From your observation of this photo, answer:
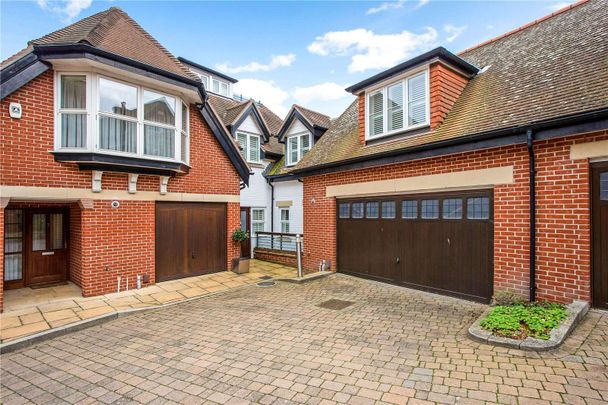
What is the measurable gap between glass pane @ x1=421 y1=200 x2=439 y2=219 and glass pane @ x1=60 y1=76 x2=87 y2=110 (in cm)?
846

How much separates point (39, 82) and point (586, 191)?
11.2 metres

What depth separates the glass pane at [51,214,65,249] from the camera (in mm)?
8789

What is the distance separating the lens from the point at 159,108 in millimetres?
8445

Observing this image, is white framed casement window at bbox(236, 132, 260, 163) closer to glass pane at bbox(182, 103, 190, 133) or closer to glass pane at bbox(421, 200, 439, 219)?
glass pane at bbox(182, 103, 190, 133)

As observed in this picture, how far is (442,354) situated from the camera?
13.9 ft

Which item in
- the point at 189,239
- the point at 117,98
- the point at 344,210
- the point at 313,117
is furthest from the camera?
the point at 313,117

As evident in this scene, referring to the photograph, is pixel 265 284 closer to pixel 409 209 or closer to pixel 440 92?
pixel 409 209

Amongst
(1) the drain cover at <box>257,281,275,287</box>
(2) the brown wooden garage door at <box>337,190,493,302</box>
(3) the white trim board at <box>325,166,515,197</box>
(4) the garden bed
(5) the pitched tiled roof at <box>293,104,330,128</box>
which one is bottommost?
(1) the drain cover at <box>257,281,275,287</box>

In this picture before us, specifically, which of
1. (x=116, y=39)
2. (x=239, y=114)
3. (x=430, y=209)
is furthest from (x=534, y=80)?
(x=239, y=114)

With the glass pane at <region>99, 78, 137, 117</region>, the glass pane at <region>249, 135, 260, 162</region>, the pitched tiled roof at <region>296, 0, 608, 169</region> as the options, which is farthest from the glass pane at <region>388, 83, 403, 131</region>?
the glass pane at <region>249, 135, 260, 162</region>

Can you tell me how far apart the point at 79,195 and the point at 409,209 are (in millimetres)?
8150

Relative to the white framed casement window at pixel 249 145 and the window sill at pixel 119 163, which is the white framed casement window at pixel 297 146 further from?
the window sill at pixel 119 163

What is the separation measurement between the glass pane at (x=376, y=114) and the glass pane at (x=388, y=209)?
2193 millimetres

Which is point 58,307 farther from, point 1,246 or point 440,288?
point 440,288
